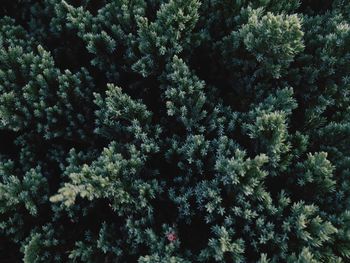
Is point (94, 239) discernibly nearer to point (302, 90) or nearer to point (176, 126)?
point (176, 126)

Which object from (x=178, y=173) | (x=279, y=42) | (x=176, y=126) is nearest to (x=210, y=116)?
(x=176, y=126)

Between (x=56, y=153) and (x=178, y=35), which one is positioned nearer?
(x=178, y=35)

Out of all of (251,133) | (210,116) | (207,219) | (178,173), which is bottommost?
(207,219)

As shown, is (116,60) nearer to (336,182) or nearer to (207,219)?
(207,219)

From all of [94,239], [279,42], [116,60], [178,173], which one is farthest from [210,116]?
[94,239]

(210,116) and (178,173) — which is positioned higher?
(210,116)

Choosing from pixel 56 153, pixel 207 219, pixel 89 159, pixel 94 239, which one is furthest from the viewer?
pixel 56 153

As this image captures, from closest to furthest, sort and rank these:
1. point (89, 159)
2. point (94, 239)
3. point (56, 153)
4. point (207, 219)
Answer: point (207, 219) < point (94, 239) < point (89, 159) < point (56, 153)
